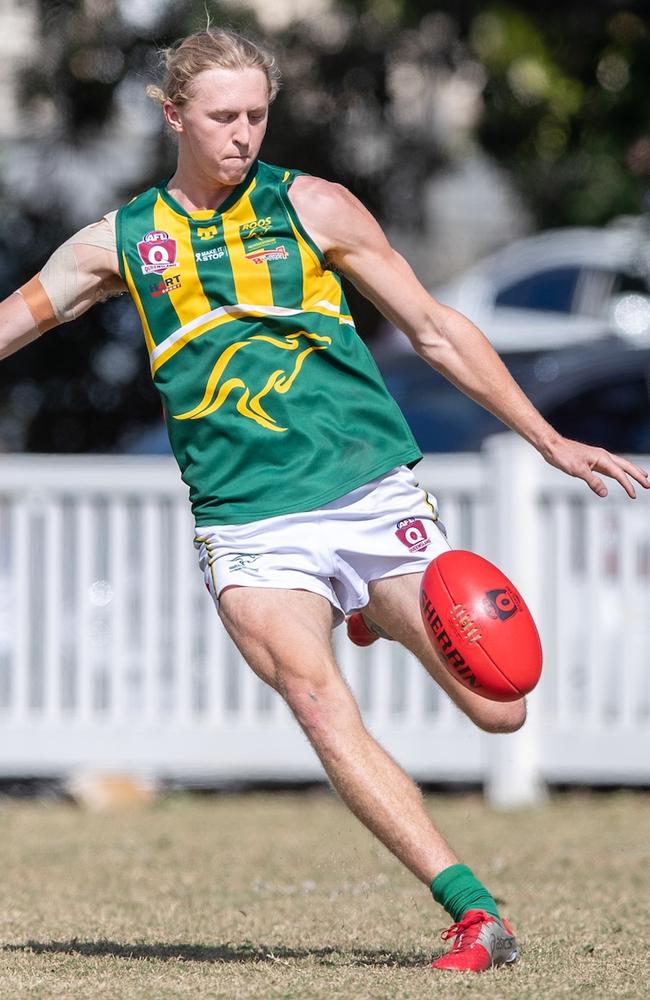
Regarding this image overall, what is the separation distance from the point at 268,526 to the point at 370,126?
7909mm

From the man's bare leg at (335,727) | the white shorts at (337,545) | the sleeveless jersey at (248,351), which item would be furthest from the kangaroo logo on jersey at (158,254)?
the man's bare leg at (335,727)

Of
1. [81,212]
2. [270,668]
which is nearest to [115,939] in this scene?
[270,668]

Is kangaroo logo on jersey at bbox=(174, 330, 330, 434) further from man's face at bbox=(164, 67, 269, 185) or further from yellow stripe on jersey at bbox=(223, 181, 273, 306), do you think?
man's face at bbox=(164, 67, 269, 185)

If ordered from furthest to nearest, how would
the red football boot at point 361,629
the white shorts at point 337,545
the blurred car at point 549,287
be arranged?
1. the blurred car at point 549,287
2. the red football boot at point 361,629
3. the white shorts at point 337,545

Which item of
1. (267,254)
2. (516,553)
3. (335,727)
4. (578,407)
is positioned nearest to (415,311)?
(267,254)

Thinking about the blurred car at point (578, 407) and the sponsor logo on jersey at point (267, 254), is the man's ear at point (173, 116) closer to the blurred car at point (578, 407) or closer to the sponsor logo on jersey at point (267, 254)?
the sponsor logo on jersey at point (267, 254)

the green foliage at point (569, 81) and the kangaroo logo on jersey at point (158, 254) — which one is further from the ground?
the green foliage at point (569, 81)

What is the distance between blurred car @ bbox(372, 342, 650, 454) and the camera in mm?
9023

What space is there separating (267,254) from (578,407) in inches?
190

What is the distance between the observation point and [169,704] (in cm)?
872

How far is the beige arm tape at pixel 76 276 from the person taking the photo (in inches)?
177

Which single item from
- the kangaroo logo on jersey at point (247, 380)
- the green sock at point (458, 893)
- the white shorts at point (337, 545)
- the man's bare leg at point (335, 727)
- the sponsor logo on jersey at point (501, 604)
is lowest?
the green sock at point (458, 893)

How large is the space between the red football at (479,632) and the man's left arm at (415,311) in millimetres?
366

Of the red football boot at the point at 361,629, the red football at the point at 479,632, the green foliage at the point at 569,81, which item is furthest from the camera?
the green foliage at the point at 569,81
